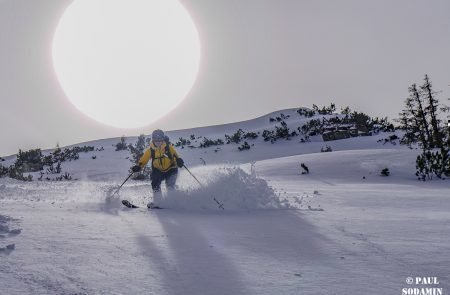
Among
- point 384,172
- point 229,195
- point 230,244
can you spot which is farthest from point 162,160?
point 384,172

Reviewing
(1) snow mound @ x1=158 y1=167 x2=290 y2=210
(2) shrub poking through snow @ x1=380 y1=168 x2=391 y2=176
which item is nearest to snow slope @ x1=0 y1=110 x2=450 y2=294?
(1) snow mound @ x1=158 y1=167 x2=290 y2=210

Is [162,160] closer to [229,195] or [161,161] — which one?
[161,161]

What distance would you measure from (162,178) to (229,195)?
2.11m

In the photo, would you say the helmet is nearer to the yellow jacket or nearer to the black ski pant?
the yellow jacket

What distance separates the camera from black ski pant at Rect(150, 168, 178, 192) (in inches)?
307

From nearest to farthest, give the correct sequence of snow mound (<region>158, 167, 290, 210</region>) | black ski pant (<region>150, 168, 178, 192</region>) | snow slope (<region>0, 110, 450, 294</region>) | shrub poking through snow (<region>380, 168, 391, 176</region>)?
snow slope (<region>0, 110, 450, 294</region>) < snow mound (<region>158, 167, 290, 210</region>) < black ski pant (<region>150, 168, 178, 192</region>) < shrub poking through snow (<region>380, 168, 391, 176</region>)

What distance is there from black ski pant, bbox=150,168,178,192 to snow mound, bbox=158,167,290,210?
4.30ft

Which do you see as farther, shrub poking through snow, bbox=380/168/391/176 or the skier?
shrub poking through snow, bbox=380/168/391/176

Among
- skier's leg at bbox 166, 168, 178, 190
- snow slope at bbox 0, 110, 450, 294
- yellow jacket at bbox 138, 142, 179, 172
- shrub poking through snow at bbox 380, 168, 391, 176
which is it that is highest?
yellow jacket at bbox 138, 142, 179, 172

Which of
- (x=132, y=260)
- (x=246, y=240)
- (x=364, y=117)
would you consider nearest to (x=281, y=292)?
(x=132, y=260)

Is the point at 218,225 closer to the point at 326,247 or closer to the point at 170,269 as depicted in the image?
the point at 326,247

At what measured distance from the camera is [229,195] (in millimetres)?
6270

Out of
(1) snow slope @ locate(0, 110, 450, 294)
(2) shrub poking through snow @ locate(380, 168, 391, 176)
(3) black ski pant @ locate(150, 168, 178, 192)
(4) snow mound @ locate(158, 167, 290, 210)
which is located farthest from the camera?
(2) shrub poking through snow @ locate(380, 168, 391, 176)

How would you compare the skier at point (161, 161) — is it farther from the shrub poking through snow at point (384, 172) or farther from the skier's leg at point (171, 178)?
A: the shrub poking through snow at point (384, 172)
